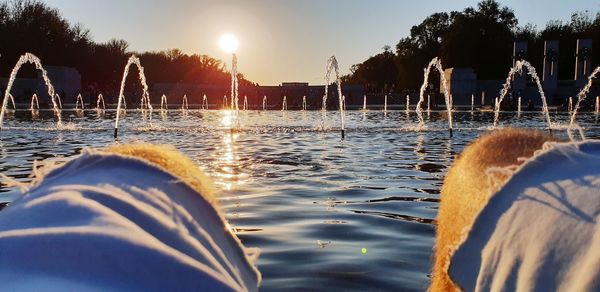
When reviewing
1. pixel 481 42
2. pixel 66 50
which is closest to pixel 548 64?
pixel 481 42

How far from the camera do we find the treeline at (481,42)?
73.8 m

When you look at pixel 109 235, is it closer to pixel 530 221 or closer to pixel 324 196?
pixel 530 221

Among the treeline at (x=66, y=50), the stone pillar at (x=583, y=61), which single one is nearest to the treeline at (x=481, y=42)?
the stone pillar at (x=583, y=61)

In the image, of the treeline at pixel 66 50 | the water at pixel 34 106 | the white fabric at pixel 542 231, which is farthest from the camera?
the treeline at pixel 66 50

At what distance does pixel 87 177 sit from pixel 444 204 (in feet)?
4.23

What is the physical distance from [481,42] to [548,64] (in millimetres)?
25806

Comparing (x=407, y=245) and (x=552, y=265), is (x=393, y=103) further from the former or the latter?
(x=552, y=265)

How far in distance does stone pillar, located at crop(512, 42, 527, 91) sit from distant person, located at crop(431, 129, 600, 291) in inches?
2067

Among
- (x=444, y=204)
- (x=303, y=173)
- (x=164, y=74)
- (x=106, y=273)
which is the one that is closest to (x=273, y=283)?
(x=444, y=204)

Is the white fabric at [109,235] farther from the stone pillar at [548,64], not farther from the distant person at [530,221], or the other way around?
the stone pillar at [548,64]

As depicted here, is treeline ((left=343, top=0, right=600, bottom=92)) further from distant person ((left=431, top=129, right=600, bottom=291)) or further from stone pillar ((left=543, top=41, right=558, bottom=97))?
distant person ((left=431, top=129, right=600, bottom=291))

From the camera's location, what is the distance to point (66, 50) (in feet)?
234

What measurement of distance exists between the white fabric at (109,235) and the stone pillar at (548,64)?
181ft

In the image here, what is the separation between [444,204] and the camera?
243 centimetres
